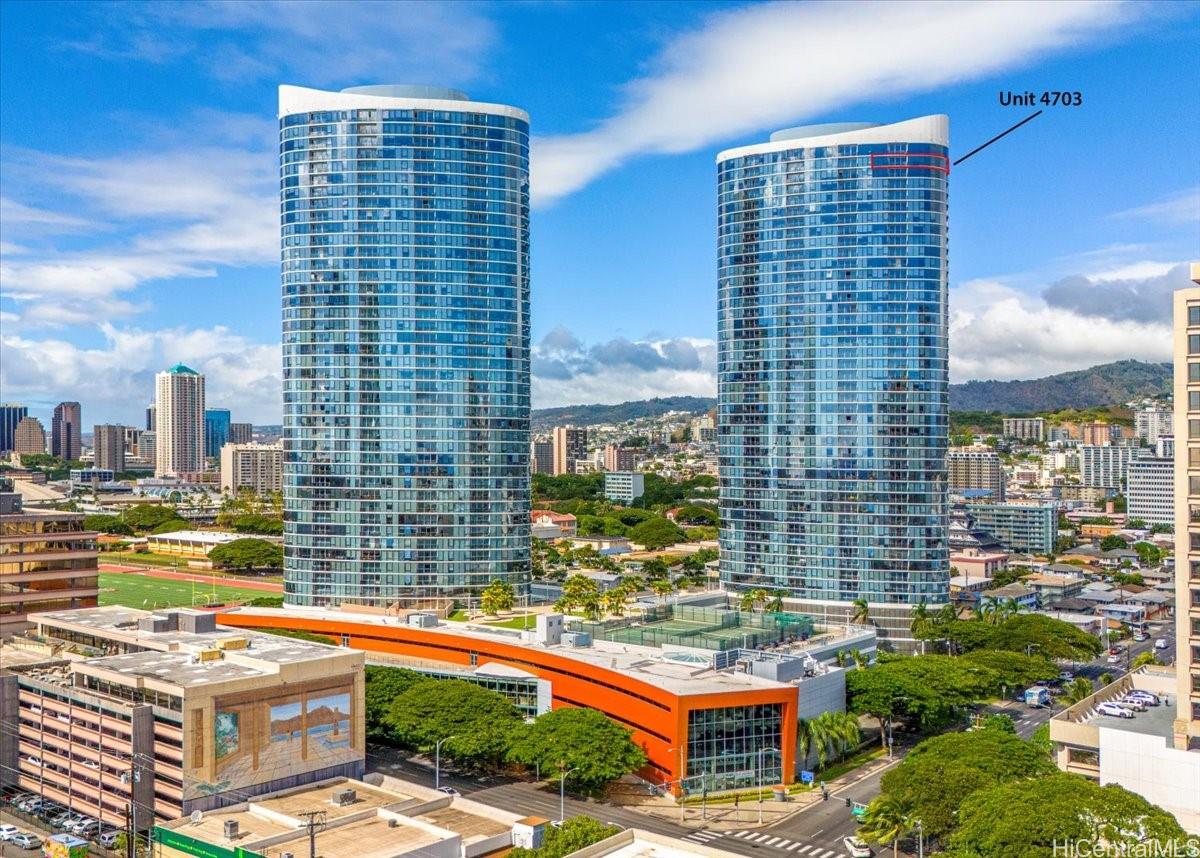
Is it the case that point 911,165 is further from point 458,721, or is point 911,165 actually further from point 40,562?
point 40,562

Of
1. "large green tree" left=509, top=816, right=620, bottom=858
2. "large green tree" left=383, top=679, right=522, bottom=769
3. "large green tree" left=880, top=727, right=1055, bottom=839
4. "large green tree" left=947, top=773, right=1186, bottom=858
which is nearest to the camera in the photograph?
"large green tree" left=947, top=773, right=1186, bottom=858

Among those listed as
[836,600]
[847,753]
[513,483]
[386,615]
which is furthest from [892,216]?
[386,615]

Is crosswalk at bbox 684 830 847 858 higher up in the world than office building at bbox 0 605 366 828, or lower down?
lower down

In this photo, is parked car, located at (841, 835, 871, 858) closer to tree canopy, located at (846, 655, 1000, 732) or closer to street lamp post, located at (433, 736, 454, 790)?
tree canopy, located at (846, 655, 1000, 732)

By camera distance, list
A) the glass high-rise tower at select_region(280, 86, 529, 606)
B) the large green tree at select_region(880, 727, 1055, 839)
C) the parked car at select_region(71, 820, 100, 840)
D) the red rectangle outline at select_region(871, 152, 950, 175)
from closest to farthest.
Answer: the large green tree at select_region(880, 727, 1055, 839)
the parked car at select_region(71, 820, 100, 840)
the glass high-rise tower at select_region(280, 86, 529, 606)
the red rectangle outline at select_region(871, 152, 950, 175)

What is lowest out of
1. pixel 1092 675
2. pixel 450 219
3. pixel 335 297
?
pixel 1092 675

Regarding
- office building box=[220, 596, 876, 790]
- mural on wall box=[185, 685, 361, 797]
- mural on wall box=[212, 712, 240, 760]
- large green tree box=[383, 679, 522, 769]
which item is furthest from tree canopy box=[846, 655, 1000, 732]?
mural on wall box=[212, 712, 240, 760]

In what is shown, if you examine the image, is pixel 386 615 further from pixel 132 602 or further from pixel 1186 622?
pixel 1186 622

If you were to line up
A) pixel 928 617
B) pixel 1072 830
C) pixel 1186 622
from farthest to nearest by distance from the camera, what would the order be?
pixel 928 617
pixel 1186 622
pixel 1072 830
